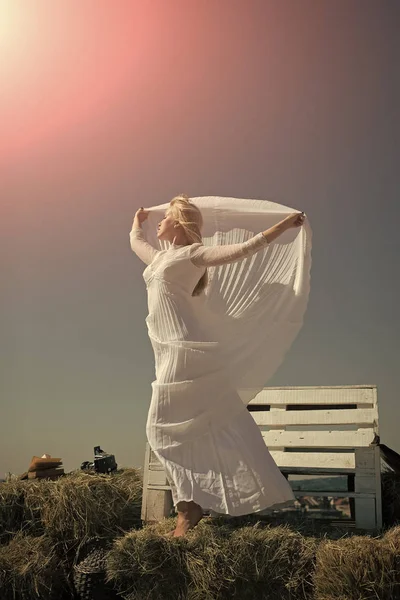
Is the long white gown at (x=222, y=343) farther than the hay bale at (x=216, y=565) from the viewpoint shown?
Yes

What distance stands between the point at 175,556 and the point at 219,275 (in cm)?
166

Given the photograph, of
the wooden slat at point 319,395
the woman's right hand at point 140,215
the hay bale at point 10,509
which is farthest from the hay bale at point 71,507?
the woman's right hand at point 140,215

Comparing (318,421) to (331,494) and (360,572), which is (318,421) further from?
(360,572)

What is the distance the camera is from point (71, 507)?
3445mm

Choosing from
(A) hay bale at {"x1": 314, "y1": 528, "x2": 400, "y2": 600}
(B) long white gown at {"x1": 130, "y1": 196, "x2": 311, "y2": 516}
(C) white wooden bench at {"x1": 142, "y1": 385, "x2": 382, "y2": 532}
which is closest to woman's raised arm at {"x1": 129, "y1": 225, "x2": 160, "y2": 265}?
(B) long white gown at {"x1": 130, "y1": 196, "x2": 311, "y2": 516}

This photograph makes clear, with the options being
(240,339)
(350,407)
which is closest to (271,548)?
(240,339)

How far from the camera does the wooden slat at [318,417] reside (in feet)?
12.5

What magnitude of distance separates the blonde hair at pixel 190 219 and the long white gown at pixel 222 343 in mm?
104

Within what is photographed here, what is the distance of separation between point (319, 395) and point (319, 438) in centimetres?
28

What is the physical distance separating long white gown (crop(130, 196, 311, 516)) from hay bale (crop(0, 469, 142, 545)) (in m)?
0.63

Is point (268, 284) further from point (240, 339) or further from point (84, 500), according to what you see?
point (84, 500)

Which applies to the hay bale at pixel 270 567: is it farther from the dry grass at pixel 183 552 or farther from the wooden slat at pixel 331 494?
the wooden slat at pixel 331 494

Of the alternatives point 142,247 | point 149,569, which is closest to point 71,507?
point 149,569

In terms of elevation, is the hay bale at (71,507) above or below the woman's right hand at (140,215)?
below
